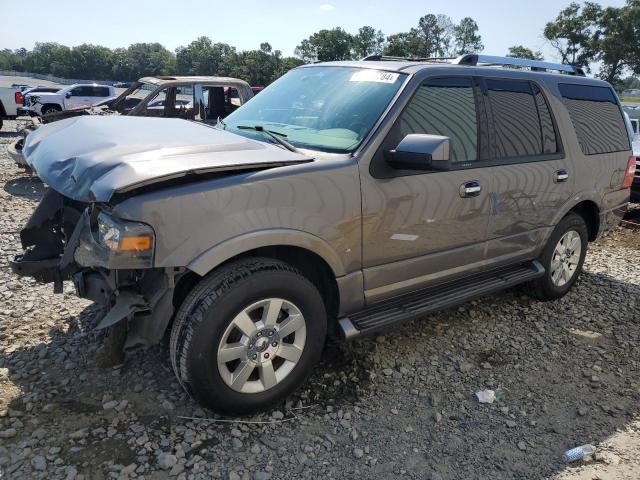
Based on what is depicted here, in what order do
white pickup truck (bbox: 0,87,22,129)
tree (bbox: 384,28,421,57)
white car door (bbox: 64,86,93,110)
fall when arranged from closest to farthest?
1. white pickup truck (bbox: 0,87,22,129)
2. white car door (bbox: 64,86,93,110)
3. tree (bbox: 384,28,421,57)

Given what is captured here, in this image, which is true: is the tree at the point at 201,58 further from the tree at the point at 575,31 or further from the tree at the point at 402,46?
the tree at the point at 575,31

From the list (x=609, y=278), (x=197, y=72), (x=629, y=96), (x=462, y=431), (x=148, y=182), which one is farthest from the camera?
(x=197, y=72)

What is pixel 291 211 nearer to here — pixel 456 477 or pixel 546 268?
pixel 456 477

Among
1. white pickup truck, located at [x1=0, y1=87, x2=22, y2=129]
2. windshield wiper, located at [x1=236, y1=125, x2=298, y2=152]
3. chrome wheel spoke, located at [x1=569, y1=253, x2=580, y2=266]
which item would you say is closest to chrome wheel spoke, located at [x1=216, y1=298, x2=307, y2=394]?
windshield wiper, located at [x1=236, y1=125, x2=298, y2=152]

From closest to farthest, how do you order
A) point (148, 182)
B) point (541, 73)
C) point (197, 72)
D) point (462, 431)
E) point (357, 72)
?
point (148, 182)
point (462, 431)
point (357, 72)
point (541, 73)
point (197, 72)

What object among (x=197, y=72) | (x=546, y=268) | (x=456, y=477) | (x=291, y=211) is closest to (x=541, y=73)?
(x=546, y=268)

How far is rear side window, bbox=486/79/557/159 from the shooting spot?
12.5 feet

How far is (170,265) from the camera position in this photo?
2.45 meters

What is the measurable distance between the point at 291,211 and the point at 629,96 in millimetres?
41363

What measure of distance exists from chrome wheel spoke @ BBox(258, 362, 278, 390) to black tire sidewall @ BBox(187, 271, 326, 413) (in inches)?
1.6

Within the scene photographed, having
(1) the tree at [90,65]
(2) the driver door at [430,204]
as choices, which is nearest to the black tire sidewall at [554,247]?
(2) the driver door at [430,204]

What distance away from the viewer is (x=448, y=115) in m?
3.52

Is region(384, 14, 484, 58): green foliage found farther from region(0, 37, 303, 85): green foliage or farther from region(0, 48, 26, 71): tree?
region(0, 48, 26, 71): tree

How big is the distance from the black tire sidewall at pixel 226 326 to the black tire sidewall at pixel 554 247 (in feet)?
8.18
